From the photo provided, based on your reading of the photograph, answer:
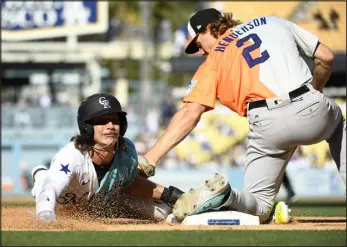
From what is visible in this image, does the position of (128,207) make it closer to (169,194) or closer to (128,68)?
(169,194)

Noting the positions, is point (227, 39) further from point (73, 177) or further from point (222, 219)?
point (73, 177)

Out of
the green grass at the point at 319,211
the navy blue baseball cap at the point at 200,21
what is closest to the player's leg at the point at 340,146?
the navy blue baseball cap at the point at 200,21

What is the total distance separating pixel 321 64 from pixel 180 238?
8.12 feet

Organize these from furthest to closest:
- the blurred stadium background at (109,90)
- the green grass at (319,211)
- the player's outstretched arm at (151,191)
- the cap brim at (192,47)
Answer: the blurred stadium background at (109,90) < the green grass at (319,211) < the player's outstretched arm at (151,191) < the cap brim at (192,47)

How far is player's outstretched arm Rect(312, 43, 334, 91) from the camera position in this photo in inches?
283

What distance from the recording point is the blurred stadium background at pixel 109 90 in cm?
2366

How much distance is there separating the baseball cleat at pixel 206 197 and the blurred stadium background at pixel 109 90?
1388cm

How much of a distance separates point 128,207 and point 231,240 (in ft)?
9.85

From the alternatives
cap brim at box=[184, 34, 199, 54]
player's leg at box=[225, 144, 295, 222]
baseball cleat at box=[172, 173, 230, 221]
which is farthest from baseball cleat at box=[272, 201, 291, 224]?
cap brim at box=[184, 34, 199, 54]

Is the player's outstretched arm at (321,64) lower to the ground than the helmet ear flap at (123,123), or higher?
higher

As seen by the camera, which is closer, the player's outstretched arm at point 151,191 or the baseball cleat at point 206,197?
the baseball cleat at point 206,197

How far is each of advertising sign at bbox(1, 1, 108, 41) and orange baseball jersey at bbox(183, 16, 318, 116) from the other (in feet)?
76.8

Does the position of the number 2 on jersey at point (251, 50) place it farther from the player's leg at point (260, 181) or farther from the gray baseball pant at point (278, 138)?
the player's leg at point (260, 181)

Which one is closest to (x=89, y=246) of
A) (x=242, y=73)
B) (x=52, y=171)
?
(x=52, y=171)
